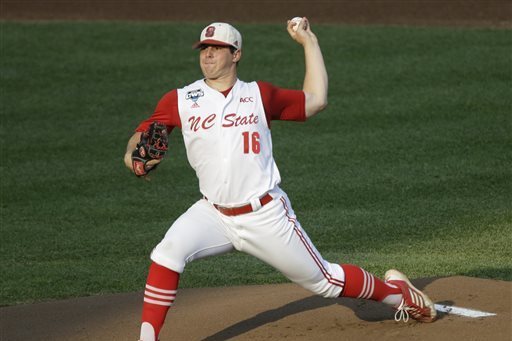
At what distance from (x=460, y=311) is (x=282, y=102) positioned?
1729 millimetres

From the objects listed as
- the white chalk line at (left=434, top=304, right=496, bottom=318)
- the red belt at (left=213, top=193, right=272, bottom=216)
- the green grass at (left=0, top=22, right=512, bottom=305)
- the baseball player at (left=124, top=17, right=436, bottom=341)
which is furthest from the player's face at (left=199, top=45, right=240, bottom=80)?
the green grass at (left=0, top=22, right=512, bottom=305)

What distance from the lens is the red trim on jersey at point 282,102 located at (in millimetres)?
5395

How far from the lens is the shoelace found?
574 cm

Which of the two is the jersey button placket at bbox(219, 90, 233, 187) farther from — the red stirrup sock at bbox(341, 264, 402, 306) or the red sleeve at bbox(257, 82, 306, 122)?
the red stirrup sock at bbox(341, 264, 402, 306)

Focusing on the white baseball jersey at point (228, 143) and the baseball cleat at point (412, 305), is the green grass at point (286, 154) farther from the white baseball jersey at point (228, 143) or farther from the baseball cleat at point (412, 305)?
the white baseball jersey at point (228, 143)

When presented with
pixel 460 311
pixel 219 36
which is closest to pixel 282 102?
pixel 219 36

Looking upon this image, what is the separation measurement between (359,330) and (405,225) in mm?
3526

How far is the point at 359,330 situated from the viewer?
5.74 meters

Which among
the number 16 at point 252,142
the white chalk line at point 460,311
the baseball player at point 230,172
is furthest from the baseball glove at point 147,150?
the white chalk line at point 460,311

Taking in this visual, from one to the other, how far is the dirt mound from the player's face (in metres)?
1.54

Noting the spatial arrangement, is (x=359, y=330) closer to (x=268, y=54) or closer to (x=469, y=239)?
(x=469, y=239)

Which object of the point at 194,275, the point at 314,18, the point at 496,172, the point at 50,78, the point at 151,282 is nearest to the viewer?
the point at 151,282

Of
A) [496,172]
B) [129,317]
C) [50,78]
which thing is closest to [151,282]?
[129,317]

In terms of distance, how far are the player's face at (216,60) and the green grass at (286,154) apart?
8.86 feet
